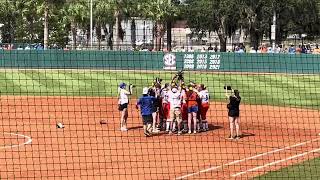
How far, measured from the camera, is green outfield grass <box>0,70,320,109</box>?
31.6m

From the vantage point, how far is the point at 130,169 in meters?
14.6

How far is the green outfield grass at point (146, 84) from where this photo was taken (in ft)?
104

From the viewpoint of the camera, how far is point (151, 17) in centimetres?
4438

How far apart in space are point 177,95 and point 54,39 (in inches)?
1530

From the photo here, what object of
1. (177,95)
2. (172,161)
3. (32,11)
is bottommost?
(172,161)

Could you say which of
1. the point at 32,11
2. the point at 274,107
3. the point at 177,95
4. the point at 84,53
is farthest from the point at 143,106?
the point at 32,11

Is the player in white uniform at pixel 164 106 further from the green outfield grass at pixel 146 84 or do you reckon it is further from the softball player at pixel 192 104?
the green outfield grass at pixel 146 84

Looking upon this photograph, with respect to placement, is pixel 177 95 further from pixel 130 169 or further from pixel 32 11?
pixel 32 11

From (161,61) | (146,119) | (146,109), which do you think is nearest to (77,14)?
(161,61)

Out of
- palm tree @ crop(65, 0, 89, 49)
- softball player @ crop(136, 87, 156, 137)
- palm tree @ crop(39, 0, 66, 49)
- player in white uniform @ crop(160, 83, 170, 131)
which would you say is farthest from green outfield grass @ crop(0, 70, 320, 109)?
palm tree @ crop(65, 0, 89, 49)

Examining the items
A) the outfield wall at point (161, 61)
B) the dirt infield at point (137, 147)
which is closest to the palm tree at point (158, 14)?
the outfield wall at point (161, 61)

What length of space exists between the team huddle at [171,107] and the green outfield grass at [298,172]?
5332mm

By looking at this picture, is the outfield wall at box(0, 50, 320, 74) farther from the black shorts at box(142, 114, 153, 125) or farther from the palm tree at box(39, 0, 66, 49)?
the black shorts at box(142, 114, 153, 125)

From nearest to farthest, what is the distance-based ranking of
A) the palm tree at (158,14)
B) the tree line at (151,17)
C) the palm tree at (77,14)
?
the palm tree at (158,14), the tree line at (151,17), the palm tree at (77,14)
